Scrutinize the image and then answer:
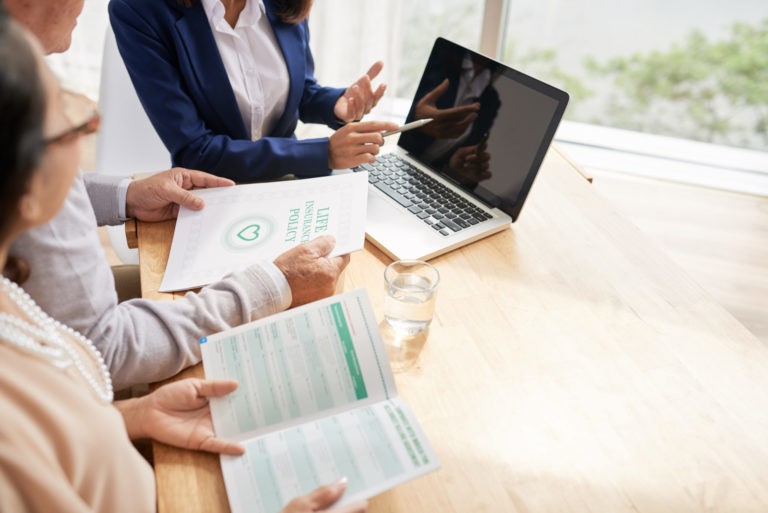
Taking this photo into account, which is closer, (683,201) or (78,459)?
(78,459)

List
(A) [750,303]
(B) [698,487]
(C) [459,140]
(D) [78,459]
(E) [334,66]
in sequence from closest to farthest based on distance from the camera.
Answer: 1. (D) [78,459]
2. (B) [698,487]
3. (C) [459,140]
4. (A) [750,303]
5. (E) [334,66]

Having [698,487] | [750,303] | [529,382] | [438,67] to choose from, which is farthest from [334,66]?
[698,487]

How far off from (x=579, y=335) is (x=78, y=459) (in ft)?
2.35

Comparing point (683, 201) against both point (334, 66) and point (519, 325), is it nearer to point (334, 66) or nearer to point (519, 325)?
point (334, 66)

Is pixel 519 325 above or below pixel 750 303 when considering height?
above

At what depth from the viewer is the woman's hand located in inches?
31.4

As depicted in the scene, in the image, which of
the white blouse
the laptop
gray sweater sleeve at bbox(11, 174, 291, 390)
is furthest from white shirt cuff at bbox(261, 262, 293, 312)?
the white blouse

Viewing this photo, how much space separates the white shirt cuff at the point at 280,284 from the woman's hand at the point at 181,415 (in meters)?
0.18

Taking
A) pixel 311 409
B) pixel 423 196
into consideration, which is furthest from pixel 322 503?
pixel 423 196

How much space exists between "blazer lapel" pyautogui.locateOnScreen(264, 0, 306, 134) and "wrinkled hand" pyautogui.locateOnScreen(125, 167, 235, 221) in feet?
1.34

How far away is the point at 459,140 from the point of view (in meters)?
1.31

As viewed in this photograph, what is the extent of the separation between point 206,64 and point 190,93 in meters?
0.07

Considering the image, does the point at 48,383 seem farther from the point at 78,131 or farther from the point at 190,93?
the point at 190,93

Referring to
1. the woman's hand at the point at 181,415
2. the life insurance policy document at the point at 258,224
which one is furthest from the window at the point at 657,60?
the woman's hand at the point at 181,415
